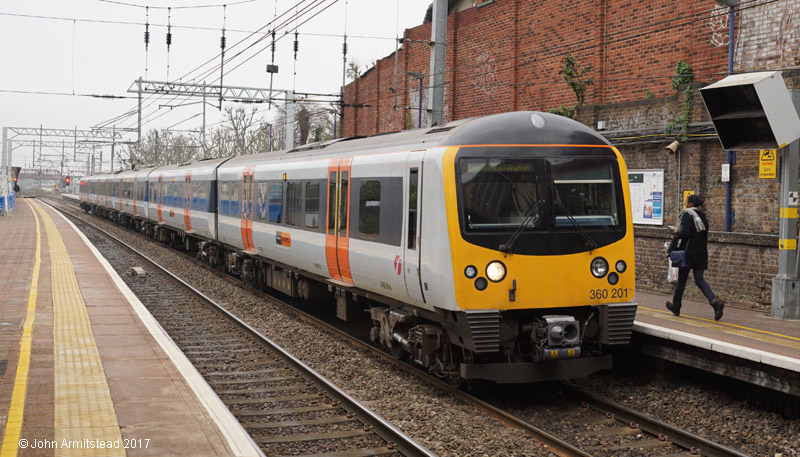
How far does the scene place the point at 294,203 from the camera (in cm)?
1290

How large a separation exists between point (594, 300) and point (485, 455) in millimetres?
2407

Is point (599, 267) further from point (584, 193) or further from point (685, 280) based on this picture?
point (685, 280)

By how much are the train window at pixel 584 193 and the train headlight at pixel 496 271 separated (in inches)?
30.3

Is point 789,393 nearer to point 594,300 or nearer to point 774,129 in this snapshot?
point 594,300

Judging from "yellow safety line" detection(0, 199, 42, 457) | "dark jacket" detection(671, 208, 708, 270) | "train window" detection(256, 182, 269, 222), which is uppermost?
"train window" detection(256, 182, 269, 222)

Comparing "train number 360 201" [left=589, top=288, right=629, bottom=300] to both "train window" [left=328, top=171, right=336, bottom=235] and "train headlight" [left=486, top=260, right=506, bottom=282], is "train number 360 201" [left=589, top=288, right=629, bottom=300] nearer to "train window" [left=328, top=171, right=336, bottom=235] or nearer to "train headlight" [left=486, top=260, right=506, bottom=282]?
"train headlight" [left=486, top=260, right=506, bottom=282]

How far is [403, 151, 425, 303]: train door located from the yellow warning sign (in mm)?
6224

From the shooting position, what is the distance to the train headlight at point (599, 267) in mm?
8016

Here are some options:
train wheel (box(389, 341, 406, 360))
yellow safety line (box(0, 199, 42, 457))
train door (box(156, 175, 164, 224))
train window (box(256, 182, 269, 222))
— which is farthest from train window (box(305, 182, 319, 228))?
train door (box(156, 175, 164, 224))

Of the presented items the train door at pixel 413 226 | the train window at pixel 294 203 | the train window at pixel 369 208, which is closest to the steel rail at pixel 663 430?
the train door at pixel 413 226

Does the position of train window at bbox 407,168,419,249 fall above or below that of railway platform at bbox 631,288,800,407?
above

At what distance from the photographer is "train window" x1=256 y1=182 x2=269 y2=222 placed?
48.2 feet

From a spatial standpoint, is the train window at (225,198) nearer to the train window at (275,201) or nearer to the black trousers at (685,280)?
the train window at (275,201)

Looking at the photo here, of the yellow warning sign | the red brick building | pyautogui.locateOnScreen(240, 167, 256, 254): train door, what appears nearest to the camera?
the yellow warning sign
